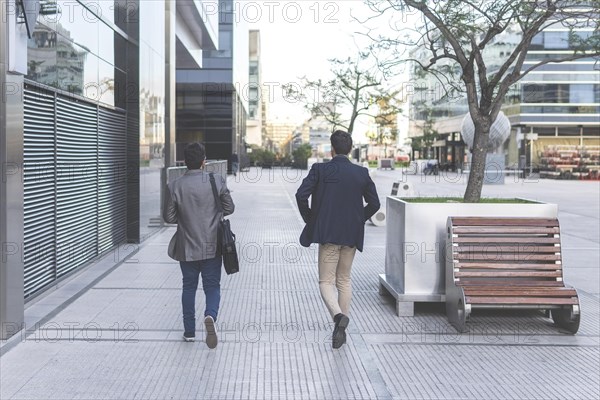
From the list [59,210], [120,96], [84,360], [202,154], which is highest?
[120,96]

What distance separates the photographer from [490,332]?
7.01 meters

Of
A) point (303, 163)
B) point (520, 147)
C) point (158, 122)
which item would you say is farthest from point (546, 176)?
point (158, 122)

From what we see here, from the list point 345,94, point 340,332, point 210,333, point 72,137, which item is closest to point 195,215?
point 210,333

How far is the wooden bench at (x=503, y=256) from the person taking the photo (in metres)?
7.05

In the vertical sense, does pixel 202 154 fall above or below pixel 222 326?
above

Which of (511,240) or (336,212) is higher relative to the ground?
(336,212)

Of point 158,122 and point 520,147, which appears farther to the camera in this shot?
point 520,147

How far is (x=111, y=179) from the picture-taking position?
496 inches

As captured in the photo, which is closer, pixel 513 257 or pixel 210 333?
pixel 210 333

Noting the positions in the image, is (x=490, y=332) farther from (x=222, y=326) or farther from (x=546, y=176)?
(x=546, y=176)

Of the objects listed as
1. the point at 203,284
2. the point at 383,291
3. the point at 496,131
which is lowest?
the point at 383,291

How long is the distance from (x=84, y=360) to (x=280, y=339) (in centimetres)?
168

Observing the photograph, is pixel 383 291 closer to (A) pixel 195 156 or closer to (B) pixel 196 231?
(B) pixel 196 231

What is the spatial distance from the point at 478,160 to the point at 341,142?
2.63 metres
